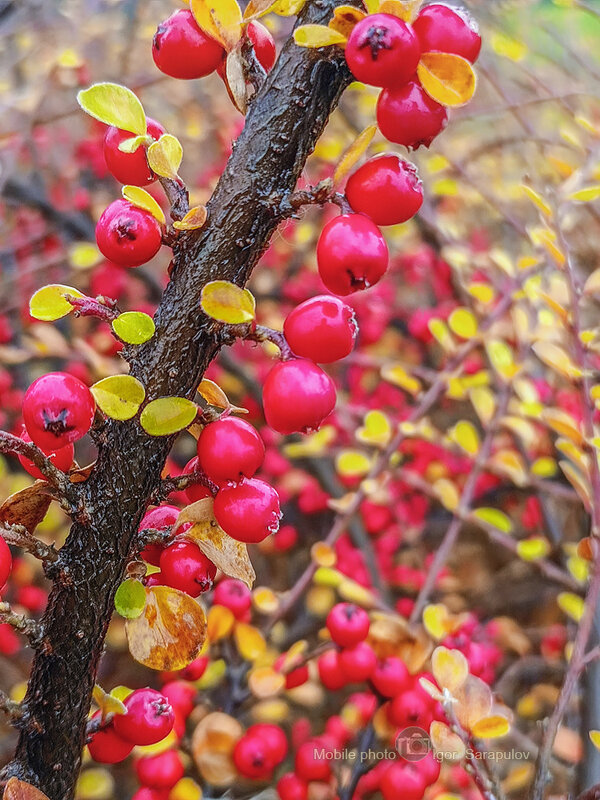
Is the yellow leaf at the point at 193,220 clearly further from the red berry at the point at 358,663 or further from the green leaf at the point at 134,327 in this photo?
the red berry at the point at 358,663

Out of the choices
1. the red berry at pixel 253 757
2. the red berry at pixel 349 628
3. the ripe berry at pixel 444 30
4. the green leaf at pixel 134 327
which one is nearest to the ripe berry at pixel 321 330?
the green leaf at pixel 134 327

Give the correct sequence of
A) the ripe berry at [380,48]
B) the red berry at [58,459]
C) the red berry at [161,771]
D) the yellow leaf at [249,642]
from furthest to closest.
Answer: the yellow leaf at [249,642] < the red berry at [161,771] < the red berry at [58,459] < the ripe berry at [380,48]

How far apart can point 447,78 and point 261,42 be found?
0.68 ft

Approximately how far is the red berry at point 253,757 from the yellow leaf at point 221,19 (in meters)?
0.94

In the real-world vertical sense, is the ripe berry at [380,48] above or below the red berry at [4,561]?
above

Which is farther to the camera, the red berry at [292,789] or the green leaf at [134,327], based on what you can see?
the red berry at [292,789]

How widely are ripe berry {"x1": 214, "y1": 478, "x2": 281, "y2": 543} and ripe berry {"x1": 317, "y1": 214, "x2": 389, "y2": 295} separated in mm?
190

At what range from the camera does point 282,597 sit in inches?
54.2

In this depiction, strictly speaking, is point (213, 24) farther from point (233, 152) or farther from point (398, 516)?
point (398, 516)

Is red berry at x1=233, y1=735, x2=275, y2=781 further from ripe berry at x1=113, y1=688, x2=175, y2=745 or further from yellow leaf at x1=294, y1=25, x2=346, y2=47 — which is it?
yellow leaf at x1=294, y1=25, x2=346, y2=47

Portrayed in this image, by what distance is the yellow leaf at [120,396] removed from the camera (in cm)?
55

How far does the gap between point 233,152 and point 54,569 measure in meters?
0.39

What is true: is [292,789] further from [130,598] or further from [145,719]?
[130,598]

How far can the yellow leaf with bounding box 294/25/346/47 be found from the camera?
0.54m
